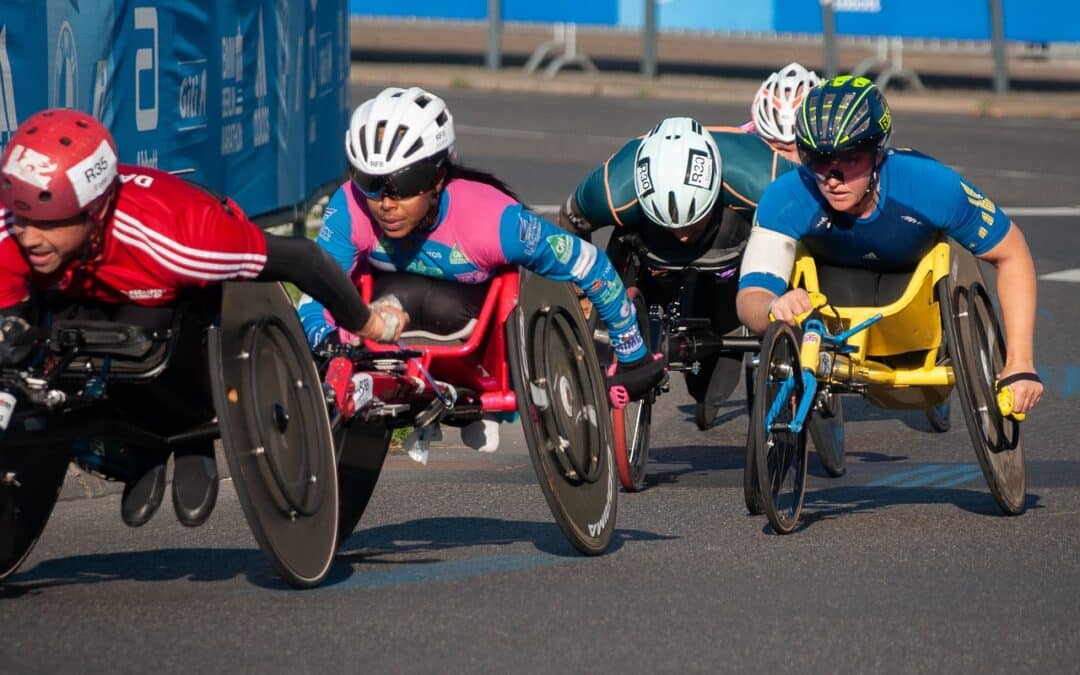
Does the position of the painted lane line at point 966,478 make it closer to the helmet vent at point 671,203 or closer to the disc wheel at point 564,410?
the helmet vent at point 671,203

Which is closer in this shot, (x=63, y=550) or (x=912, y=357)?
(x=63, y=550)

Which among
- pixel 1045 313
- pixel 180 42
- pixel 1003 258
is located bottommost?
pixel 1045 313

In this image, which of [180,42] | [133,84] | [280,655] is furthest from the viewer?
[180,42]

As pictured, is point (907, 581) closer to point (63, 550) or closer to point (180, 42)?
point (63, 550)

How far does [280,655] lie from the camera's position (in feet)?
18.1

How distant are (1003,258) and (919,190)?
441 millimetres

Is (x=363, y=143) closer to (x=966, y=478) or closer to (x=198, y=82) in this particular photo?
(x=966, y=478)

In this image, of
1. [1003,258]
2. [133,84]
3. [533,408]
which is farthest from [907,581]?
[133,84]

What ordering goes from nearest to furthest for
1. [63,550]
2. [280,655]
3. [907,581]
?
1. [280,655]
2. [907,581]
3. [63,550]

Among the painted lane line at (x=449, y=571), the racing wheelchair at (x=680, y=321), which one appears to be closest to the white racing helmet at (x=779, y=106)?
the racing wheelchair at (x=680, y=321)

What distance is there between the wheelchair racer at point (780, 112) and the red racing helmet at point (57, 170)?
498cm

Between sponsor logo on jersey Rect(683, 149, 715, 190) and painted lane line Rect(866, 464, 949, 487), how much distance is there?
150 cm

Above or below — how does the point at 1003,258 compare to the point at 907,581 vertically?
above

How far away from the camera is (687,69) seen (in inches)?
1187
